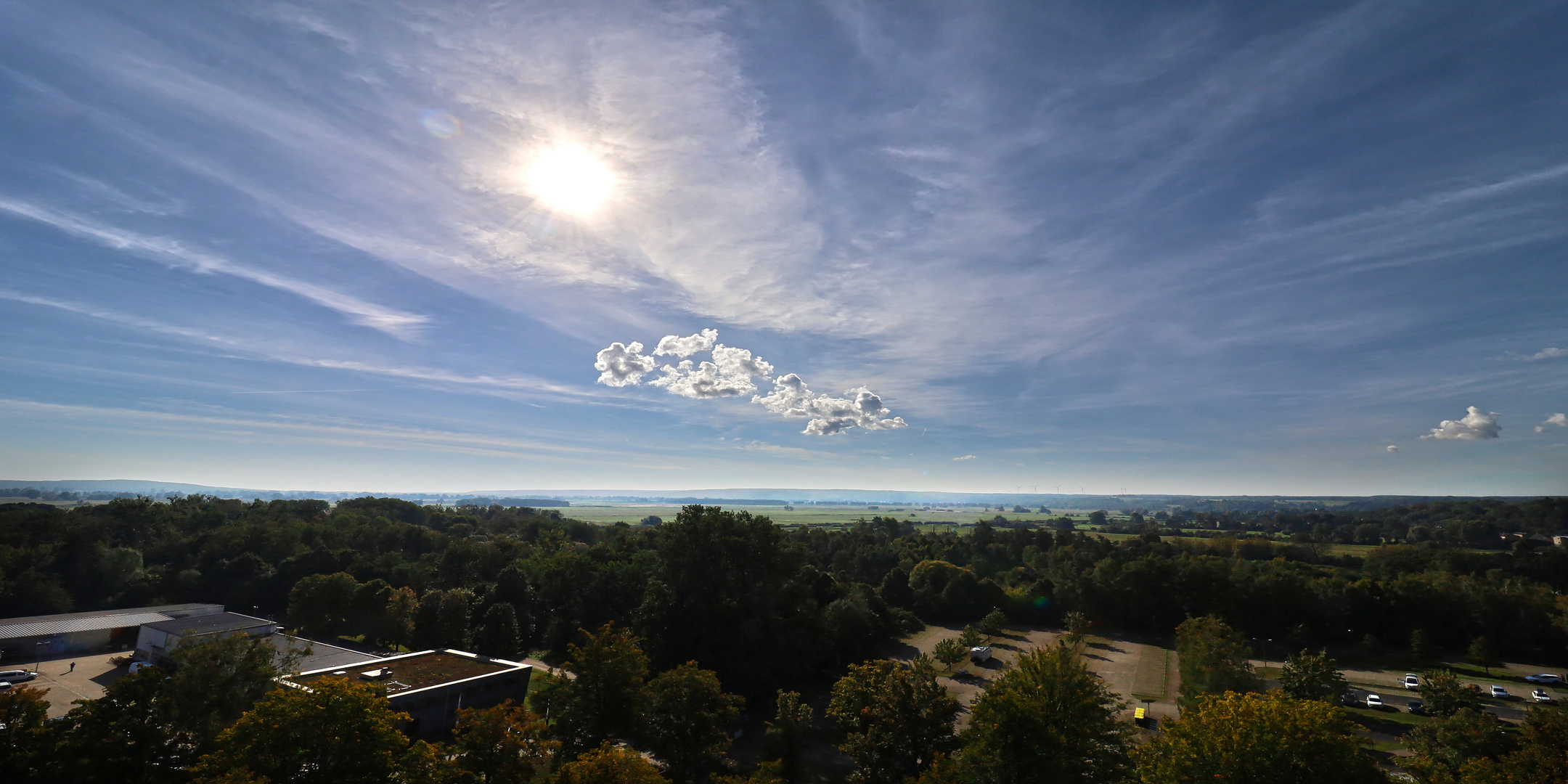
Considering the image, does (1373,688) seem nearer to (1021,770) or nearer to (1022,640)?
(1022,640)

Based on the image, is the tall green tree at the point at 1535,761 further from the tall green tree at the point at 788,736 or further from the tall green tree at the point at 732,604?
the tall green tree at the point at 732,604

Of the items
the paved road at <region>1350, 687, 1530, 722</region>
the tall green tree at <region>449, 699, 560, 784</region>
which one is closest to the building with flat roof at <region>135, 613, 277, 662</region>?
the tall green tree at <region>449, 699, 560, 784</region>

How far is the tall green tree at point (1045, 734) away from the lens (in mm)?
17562

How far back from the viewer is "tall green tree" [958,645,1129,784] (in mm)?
17562

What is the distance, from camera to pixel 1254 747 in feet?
51.9

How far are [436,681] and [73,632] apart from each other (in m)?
39.1

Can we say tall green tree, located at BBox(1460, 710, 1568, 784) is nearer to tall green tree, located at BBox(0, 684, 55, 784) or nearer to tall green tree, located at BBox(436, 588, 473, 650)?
tall green tree, located at BBox(0, 684, 55, 784)

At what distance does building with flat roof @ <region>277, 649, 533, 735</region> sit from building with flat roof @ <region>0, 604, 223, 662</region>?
25.6 metres

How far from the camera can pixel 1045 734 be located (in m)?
17.7

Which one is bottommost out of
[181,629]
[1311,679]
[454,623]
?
[454,623]

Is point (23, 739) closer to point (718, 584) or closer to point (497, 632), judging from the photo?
point (718, 584)

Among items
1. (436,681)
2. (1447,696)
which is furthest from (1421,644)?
(436,681)

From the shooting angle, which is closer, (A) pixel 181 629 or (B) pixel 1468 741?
(B) pixel 1468 741

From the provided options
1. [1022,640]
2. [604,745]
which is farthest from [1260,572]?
[604,745]
